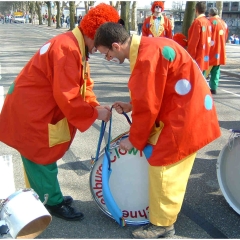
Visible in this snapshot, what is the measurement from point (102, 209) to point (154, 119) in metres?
0.96

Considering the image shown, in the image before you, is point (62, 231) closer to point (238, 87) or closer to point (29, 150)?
point (29, 150)

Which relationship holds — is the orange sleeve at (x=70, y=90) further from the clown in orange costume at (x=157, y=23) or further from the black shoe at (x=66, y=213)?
the clown in orange costume at (x=157, y=23)

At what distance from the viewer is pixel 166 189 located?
266cm

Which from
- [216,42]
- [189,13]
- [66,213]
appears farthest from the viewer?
[189,13]

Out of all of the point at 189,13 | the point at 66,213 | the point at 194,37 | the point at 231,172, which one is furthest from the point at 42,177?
the point at 189,13

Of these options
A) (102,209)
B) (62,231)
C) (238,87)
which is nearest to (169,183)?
(102,209)

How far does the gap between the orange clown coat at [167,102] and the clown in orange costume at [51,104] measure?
0.39m

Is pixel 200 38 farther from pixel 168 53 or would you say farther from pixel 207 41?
pixel 168 53

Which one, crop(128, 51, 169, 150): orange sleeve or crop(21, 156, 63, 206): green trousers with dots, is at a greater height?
crop(128, 51, 169, 150): orange sleeve

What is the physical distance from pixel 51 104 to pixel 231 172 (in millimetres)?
1543

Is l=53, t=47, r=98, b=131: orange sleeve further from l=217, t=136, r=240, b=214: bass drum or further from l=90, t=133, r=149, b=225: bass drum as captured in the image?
l=217, t=136, r=240, b=214: bass drum

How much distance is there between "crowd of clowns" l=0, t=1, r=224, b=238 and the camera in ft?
8.09

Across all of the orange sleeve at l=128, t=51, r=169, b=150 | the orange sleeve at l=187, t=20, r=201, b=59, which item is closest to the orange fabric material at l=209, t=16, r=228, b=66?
the orange sleeve at l=187, t=20, r=201, b=59

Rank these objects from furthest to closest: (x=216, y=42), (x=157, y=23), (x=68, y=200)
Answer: (x=157, y=23), (x=216, y=42), (x=68, y=200)
